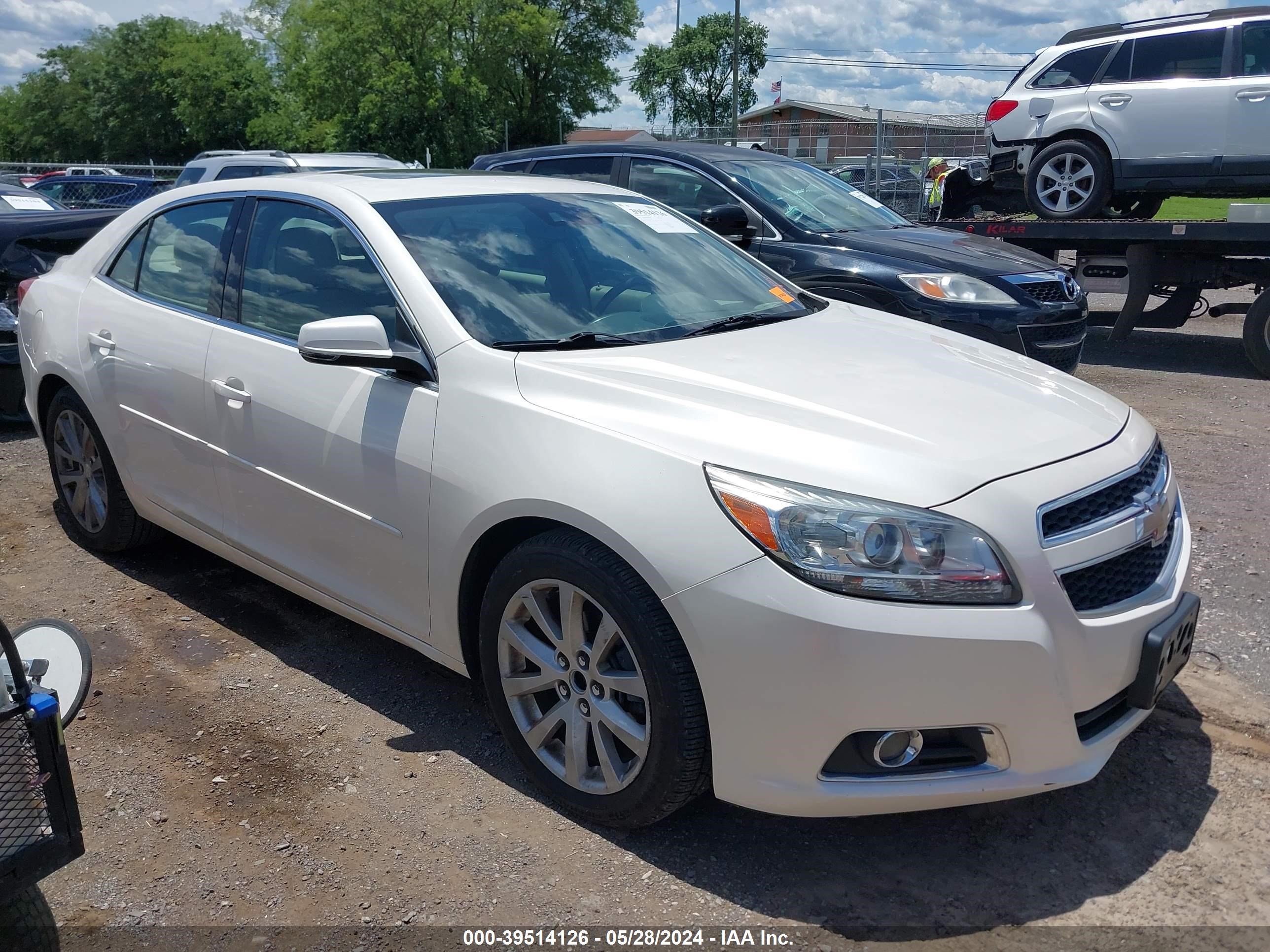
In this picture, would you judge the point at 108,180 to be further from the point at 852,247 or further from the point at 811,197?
the point at 852,247

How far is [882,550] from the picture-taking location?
2.40 metres

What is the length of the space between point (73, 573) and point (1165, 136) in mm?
9184

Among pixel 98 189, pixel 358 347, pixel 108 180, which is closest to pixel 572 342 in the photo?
pixel 358 347

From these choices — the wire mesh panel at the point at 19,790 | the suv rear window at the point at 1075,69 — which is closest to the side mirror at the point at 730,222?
the suv rear window at the point at 1075,69

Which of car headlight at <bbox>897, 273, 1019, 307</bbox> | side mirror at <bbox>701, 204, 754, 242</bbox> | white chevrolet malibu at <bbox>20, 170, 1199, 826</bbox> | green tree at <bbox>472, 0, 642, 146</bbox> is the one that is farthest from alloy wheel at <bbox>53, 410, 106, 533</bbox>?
green tree at <bbox>472, 0, 642, 146</bbox>

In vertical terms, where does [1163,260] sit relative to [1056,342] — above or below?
above

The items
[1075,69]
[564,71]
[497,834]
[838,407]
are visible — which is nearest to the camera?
[838,407]

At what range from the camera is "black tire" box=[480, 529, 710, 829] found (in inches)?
100.0

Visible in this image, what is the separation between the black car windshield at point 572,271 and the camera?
3281 mm

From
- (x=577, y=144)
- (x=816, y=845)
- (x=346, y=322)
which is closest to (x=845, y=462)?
(x=816, y=845)

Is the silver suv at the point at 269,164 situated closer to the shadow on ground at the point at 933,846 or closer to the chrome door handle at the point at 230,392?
the chrome door handle at the point at 230,392

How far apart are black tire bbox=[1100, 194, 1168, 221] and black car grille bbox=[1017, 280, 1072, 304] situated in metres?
4.06

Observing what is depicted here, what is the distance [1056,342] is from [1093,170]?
4.07m

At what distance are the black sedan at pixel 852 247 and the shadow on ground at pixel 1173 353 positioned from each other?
7.95 ft
